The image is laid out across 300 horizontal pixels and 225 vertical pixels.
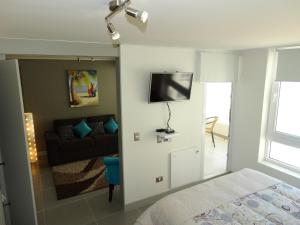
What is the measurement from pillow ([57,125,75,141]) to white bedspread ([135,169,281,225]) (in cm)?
320

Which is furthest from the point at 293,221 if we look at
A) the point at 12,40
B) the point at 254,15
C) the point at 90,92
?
the point at 90,92

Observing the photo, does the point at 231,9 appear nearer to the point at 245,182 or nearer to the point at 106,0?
the point at 106,0

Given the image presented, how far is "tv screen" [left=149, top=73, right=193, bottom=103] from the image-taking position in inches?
117

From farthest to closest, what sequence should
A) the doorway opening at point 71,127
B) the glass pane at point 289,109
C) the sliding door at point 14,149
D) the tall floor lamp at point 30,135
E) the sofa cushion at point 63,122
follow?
the sofa cushion at point 63,122, the tall floor lamp at point 30,135, the doorway opening at point 71,127, the glass pane at point 289,109, the sliding door at point 14,149

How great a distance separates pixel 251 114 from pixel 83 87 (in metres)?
3.94

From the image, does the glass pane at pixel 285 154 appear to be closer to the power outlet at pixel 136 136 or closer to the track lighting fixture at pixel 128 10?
the power outlet at pixel 136 136

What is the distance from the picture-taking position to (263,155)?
371 cm

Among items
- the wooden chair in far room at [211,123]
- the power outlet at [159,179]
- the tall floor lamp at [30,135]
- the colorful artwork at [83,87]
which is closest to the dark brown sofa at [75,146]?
the tall floor lamp at [30,135]

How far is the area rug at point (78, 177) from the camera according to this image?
12.2 ft

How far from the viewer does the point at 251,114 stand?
368 centimetres

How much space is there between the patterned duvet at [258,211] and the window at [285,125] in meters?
1.18

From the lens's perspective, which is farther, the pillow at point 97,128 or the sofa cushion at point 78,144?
the pillow at point 97,128

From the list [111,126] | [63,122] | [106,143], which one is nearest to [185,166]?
[106,143]

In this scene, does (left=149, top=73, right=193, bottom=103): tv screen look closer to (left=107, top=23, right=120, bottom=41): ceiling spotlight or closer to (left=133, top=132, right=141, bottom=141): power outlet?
(left=133, top=132, right=141, bottom=141): power outlet
